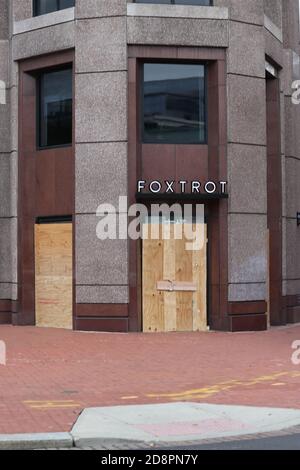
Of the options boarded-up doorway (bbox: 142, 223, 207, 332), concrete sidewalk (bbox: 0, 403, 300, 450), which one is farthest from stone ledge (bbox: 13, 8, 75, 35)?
concrete sidewalk (bbox: 0, 403, 300, 450)

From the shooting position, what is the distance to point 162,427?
7.61 metres

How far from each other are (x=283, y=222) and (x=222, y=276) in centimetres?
381

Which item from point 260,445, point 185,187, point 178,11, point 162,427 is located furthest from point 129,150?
point 260,445

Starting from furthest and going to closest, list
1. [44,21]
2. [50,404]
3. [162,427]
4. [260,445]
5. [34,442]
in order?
[44,21] < [50,404] < [162,427] < [260,445] < [34,442]

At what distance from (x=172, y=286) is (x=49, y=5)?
26.4 feet

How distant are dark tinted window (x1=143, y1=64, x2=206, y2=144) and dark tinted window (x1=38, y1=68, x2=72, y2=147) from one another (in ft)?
6.79

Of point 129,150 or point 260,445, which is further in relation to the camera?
point 129,150

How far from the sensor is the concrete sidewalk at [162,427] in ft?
22.9

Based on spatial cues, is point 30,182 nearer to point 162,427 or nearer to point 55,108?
point 55,108

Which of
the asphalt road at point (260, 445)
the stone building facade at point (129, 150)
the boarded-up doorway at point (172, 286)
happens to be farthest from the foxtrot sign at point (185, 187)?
the asphalt road at point (260, 445)

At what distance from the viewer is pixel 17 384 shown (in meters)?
10.4

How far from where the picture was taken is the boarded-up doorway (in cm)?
1730

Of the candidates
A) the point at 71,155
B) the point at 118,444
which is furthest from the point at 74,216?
the point at 118,444

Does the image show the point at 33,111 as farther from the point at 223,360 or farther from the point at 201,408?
the point at 201,408
